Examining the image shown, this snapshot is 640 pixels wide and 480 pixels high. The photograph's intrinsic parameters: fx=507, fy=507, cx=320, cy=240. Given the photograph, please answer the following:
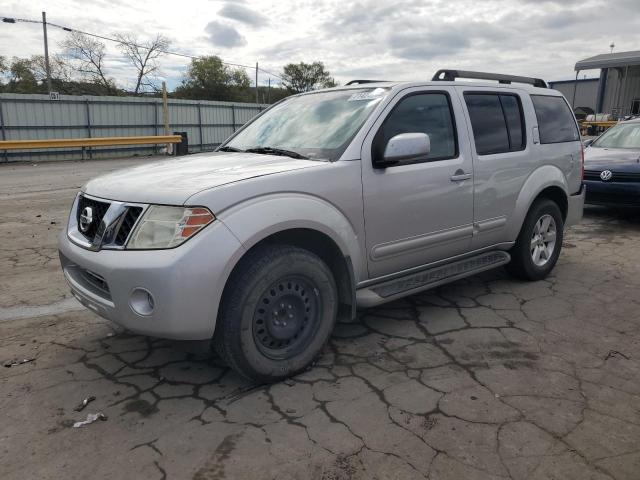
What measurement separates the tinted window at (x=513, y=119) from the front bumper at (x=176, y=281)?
9.63 ft

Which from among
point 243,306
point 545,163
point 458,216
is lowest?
point 243,306

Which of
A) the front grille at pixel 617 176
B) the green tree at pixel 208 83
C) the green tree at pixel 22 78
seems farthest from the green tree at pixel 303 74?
the front grille at pixel 617 176

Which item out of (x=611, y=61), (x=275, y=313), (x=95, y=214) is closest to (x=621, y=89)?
(x=611, y=61)

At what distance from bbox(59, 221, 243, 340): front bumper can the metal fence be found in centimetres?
1793

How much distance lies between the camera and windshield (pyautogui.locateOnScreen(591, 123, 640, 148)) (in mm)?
8453

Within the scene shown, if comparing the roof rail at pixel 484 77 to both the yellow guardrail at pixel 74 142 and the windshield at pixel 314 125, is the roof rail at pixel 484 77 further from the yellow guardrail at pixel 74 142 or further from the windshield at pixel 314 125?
the yellow guardrail at pixel 74 142

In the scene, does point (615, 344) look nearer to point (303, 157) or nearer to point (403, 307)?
point (403, 307)

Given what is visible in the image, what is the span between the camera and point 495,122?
4.34 m

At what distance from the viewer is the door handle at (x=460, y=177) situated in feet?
12.6

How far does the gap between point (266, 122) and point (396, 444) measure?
2.80m

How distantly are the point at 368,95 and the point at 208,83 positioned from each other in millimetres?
58570

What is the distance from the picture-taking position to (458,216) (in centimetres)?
396

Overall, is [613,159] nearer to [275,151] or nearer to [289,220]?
[275,151]

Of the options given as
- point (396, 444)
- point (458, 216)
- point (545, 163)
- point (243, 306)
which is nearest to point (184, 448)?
point (243, 306)
